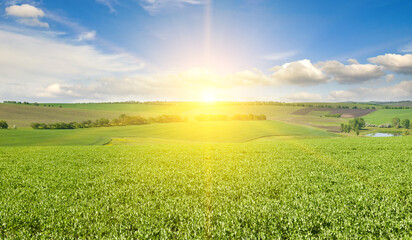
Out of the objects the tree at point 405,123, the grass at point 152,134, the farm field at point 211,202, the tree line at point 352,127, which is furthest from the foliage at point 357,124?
the farm field at point 211,202

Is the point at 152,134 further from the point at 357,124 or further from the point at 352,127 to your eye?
the point at 357,124

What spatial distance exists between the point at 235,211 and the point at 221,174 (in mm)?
5479

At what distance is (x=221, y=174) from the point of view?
13.8m

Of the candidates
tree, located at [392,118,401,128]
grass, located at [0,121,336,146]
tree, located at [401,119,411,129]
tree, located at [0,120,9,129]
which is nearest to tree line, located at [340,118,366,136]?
grass, located at [0,121,336,146]

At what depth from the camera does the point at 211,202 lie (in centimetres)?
930

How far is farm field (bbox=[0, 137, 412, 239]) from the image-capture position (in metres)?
7.21

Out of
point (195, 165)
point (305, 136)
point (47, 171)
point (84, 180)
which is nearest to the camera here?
point (84, 180)

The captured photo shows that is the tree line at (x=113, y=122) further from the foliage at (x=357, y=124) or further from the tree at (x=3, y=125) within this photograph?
the foliage at (x=357, y=124)

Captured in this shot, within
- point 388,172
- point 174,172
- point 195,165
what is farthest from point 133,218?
point 388,172

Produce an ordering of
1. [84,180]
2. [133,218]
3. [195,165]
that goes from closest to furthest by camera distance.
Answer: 1. [133,218]
2. [84,180]
3. [195,165]

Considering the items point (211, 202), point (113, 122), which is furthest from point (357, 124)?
point (113, 122)

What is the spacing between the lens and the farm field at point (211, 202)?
7211mm

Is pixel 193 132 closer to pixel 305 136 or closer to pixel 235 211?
pixel 305 136

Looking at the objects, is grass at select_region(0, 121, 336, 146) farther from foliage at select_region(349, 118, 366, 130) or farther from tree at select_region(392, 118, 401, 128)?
tree at select_region(392, 118, 401, 128)
